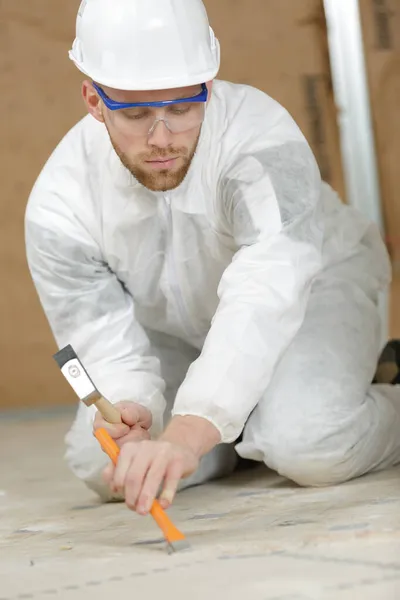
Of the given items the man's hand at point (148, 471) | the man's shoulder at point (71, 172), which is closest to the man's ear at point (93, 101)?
the man's shoulder at point (71, 172)

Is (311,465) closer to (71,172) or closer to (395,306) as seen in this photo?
(71,172)

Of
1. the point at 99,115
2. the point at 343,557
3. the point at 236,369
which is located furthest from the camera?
the point at 99,115

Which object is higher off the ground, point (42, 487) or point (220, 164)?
point (220, 164)

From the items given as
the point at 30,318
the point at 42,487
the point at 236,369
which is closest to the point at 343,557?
the point at 236,369

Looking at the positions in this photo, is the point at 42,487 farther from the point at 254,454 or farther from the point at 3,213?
the point at 3,213

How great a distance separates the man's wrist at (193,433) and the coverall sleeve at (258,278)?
0.01 meters

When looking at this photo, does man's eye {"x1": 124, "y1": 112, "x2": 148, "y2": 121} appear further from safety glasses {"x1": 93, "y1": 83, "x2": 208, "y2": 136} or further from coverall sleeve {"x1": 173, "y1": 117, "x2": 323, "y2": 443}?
coverall sleeve {"x1": 173, "y1": 117, "x2": 323, "y2": 443}

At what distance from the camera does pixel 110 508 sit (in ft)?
5.42

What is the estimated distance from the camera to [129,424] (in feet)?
4.76

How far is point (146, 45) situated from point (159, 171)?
0.18 metres

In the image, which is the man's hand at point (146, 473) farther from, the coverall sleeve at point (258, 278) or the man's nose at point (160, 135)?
the man's nose at point (160, 135)

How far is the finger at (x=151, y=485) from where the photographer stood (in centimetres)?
119

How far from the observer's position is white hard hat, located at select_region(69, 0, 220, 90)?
141cm

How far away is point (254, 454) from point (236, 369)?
297 mm
